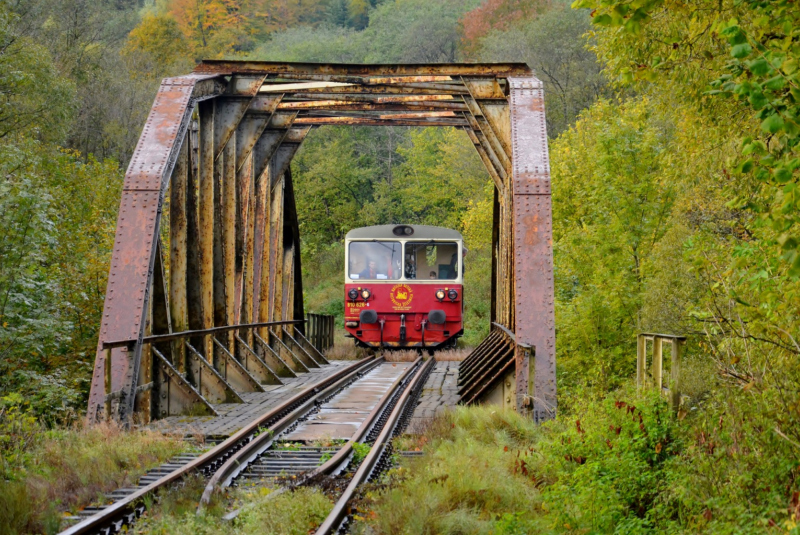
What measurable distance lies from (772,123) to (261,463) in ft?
17.6

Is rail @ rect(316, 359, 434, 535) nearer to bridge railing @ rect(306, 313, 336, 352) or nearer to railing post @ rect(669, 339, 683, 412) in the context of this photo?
railing post @ rect(669, 339, 683, 412)

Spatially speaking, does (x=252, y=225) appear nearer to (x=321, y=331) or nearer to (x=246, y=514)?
(x=321, y=331)

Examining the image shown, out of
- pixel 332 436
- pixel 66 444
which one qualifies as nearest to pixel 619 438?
pixel 332 436

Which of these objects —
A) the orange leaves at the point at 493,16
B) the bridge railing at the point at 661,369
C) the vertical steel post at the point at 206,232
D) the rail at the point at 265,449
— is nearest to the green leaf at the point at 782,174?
the bridge railing at the point at 661,369

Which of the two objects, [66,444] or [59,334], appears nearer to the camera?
[66,444]

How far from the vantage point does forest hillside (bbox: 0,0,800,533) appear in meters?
4.65

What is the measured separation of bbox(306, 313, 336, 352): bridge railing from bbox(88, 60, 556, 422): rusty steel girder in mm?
3151

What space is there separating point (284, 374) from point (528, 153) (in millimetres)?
6944

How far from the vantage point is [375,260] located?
64.5 feet

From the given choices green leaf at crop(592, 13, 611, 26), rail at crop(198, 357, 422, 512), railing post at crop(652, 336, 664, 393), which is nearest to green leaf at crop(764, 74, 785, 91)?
green leaf at crop(592, 13, 611, 26)

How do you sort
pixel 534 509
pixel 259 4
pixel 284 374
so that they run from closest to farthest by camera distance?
pixel 534 509, pixel 284 374, pixel 259 4

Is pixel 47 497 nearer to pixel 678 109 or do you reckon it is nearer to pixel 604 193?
pixel 678 109

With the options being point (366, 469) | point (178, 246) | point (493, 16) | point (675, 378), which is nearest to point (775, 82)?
point (675, 378)

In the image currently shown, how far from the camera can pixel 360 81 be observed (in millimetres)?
13180
